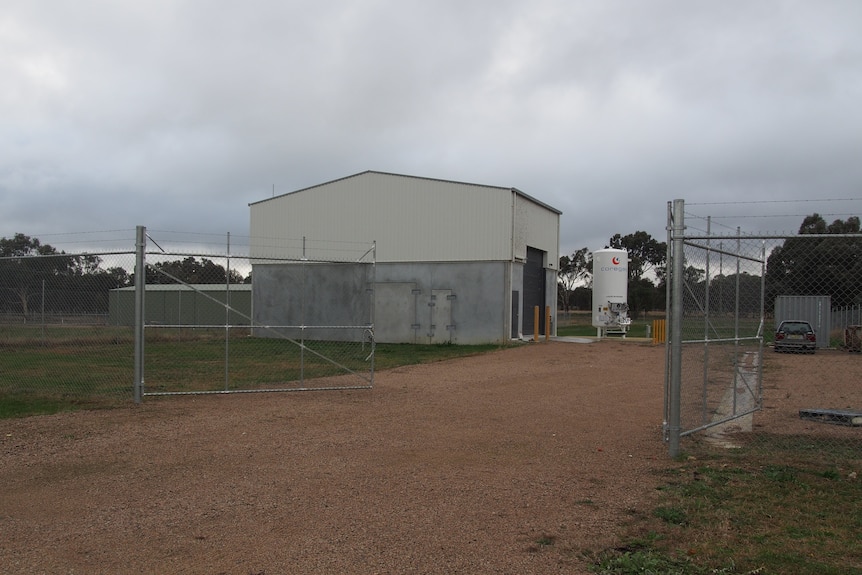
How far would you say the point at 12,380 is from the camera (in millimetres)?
13727

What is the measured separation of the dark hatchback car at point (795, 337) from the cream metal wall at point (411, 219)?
1005 cm

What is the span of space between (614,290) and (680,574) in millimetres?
30129

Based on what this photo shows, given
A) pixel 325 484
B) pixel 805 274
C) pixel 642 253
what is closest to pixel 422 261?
pixel 805 274

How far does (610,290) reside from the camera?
3378cm

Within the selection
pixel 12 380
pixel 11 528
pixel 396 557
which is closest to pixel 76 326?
pixel 12 380

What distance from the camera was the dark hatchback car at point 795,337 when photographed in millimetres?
20300

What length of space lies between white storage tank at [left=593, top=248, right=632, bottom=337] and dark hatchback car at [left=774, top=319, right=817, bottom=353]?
976 centimetres

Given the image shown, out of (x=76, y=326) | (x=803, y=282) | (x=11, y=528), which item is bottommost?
(x=11, y=528)

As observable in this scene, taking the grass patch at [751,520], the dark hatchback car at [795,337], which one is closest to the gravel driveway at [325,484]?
the grass patch at [751,520]

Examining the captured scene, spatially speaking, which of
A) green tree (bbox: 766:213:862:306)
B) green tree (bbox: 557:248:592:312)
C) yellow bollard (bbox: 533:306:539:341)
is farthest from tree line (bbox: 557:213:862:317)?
green tree (bbox: 557:248:592:312)

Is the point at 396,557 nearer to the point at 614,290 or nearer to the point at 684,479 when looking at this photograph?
the point at 684,479

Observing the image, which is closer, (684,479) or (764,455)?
(684,479)

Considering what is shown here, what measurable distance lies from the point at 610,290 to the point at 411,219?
10834 mm

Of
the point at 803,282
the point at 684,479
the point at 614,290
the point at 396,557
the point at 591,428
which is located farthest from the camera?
the point at 614,290
